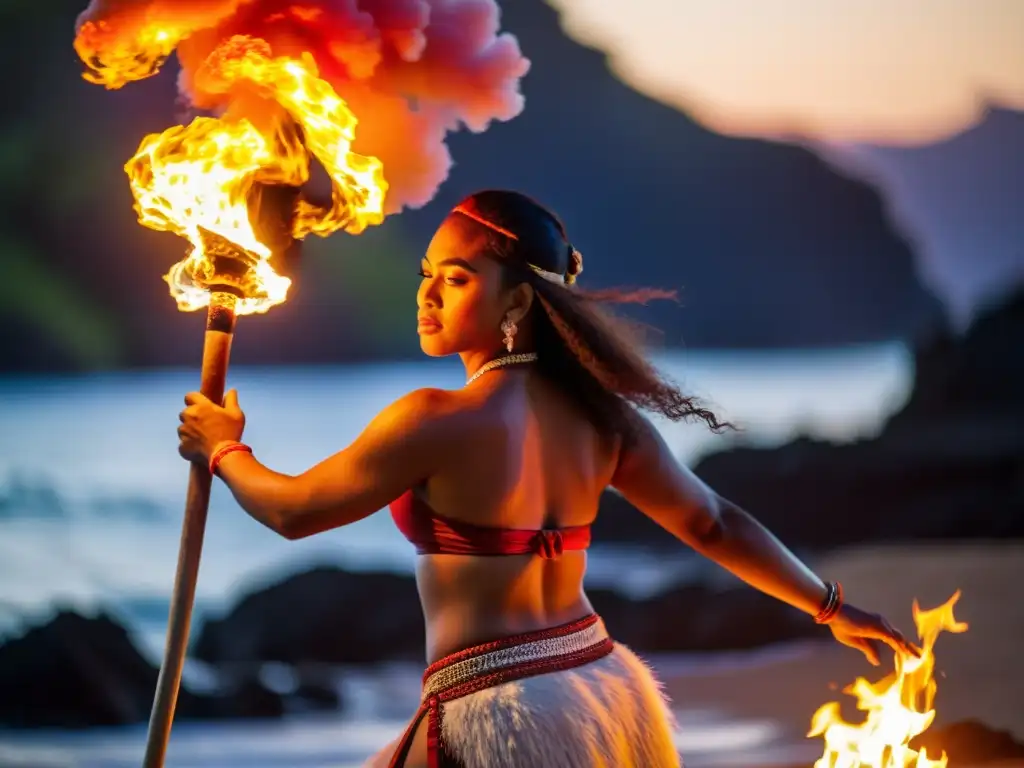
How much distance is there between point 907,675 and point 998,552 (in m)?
1.40

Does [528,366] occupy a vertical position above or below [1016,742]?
above

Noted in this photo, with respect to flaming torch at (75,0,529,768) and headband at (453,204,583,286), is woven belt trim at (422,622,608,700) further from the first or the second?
headband at (453,204,583,286)

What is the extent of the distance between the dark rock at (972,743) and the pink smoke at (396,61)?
77.4 inches

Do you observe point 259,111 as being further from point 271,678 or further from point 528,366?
point 271,678

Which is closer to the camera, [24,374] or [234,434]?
[234,434]

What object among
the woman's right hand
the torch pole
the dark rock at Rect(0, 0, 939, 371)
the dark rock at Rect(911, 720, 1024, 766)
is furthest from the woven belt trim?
the dark rock at Rect(911, 720, 1024, 766)

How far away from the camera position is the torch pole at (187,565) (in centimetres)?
187

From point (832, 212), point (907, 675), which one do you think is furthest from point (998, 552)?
point (907, 675)

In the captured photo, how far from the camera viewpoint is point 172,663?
6.14 ft

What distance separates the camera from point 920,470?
3482 mm

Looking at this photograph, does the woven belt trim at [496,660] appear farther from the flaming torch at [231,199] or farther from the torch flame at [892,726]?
the torch flame at [892,726]

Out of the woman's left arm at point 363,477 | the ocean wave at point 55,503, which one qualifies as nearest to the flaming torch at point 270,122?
the woman's left arm at point 363,477

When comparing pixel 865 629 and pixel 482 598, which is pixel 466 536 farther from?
pixel 865 629

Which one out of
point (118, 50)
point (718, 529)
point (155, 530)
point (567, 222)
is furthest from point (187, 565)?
point (567, 222)
